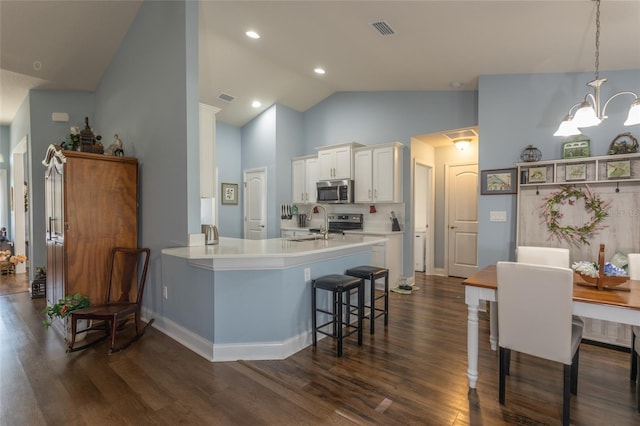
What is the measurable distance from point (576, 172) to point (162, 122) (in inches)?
177

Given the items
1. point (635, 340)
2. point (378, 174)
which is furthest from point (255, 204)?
point (635, 340)

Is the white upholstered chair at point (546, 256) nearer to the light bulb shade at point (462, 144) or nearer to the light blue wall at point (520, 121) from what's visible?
the light blue wall at point (520, 121)

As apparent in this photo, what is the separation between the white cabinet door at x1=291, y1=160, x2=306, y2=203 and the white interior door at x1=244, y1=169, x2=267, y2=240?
1.86 feet

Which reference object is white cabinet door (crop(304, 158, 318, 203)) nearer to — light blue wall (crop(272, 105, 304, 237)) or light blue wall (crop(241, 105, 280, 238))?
light blue wall (crop(272, 105, 304, 237))

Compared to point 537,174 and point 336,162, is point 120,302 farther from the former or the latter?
point 537,174

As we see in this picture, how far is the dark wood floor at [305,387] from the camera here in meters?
1.97

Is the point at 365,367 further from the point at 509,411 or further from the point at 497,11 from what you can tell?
the point at 497,11

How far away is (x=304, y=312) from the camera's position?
2.94 metres

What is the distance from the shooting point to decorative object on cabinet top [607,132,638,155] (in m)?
3.15

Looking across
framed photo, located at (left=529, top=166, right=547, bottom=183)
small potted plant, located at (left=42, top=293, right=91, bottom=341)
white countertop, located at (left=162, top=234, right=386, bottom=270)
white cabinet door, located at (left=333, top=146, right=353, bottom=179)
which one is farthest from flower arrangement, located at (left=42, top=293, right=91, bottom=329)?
framed photo, located at (left=529, top=166, right=547, bottom=183)

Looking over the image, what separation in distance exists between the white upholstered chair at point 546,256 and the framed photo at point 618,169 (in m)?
1.03

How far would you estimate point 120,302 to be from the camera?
3.23 metres

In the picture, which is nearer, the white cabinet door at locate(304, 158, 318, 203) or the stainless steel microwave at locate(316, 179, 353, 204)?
the stainless steel microwave at locate(316, 179, 353, 204)

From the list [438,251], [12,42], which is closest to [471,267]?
[438,251]
